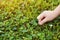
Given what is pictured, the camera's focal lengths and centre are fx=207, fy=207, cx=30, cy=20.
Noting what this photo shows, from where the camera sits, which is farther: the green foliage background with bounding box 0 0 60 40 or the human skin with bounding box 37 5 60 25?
the human skin with bounding box 37 5 60 25

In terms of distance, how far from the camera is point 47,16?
8.02 feet

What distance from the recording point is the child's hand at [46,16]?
2445 mm

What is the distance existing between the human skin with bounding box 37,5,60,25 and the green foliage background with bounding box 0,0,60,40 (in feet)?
0.16

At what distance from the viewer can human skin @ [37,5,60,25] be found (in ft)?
8.02

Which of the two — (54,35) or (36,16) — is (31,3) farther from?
(54,35)

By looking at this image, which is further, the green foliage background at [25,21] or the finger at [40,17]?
the finger at [40,17]

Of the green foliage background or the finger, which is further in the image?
the finger

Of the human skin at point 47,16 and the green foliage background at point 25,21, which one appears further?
the human skin at point 47,16

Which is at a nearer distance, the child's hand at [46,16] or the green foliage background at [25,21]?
the green foliage background at [25,21]

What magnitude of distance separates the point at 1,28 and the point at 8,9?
36 centimetres

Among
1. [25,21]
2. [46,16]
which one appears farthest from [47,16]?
[25,21]

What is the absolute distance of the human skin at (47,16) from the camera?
96.3 inches

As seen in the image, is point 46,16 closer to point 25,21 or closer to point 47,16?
point 47,16

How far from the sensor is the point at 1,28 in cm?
245
